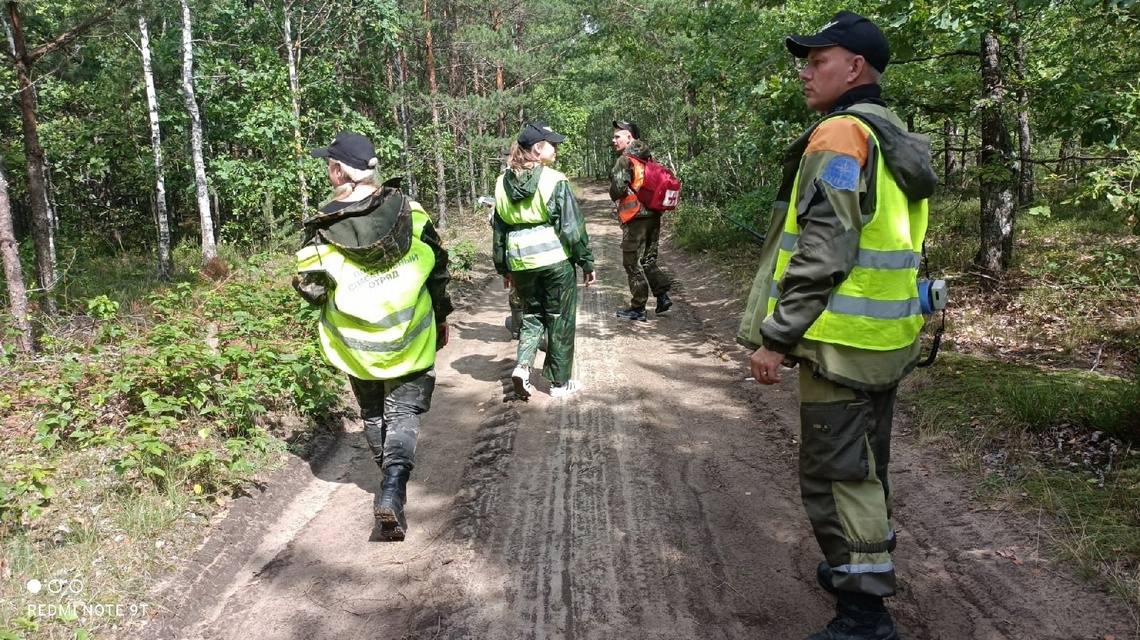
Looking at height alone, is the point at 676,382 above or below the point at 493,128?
below

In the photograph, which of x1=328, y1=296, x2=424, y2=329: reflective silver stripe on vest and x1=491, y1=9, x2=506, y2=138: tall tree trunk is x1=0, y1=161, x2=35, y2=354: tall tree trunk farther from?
x1=491, y1=9, x2=506, y2=138: tall tree trunk

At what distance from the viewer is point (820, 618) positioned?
9.91 ft

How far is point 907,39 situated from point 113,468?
660cm

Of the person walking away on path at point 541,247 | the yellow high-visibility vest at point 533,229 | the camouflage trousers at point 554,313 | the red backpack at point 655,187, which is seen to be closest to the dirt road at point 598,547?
the camouflage trousers at point 554,313

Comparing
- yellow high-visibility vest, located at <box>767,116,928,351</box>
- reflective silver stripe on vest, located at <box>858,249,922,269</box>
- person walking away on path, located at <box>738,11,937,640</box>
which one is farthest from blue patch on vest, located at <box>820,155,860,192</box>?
reflective silver stripe on vest, located at <box>858,249,922,269</box>

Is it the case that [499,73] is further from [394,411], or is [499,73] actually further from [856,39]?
[856,39]

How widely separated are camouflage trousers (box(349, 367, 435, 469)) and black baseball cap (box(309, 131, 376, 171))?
1204 mm

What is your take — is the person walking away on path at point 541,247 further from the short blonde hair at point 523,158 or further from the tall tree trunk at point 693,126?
the tall tree trunk at point 693,126

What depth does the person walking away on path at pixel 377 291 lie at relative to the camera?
3.80 meters

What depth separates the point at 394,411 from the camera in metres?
4.10

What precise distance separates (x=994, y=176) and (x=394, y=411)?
582cm

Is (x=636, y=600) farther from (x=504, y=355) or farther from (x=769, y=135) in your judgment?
(x=769, y=135)

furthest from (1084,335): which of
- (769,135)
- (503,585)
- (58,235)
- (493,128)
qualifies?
(58,235)

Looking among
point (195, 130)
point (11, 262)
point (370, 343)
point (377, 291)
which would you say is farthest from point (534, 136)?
point (195, 130)
